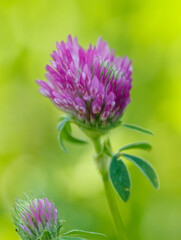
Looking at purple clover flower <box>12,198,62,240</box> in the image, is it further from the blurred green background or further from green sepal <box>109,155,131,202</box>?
Result: the blurred green background

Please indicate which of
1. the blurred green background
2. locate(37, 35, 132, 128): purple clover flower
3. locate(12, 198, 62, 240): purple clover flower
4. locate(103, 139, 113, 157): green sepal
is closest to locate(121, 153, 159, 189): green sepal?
locate(103, 139, 113, 157): green sepal

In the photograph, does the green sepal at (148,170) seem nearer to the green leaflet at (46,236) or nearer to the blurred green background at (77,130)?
the green leaflet at (46,236)

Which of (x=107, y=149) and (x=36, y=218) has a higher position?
(x=107, y=149)

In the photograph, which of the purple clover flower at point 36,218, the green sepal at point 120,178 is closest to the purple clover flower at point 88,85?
the green sepal at point 120,178

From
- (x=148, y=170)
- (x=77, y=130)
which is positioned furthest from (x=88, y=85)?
(x=77, y=130)

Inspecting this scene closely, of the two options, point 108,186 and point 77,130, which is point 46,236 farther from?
point 77,130

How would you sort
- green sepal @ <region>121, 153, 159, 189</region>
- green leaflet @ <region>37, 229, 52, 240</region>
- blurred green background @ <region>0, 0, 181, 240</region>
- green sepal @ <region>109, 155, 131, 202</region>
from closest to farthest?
green leaflet @ <region>37, 229, 52, 240</region> → green sepal @ <region>109, 155, 131, 202</region> → green sepal @ <region>121, 153, 159, 189</region> → blurred green background @ <region>0, 0, 181, 240</region>
